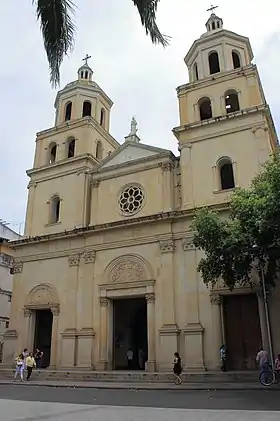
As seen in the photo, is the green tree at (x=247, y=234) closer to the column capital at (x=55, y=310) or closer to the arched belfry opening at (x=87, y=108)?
the column capital at (x=55, y=310)

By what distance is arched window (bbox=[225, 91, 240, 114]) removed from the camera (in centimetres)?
2448

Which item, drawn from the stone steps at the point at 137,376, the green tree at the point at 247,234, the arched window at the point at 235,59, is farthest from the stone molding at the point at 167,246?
the arched window at the point at 235,59

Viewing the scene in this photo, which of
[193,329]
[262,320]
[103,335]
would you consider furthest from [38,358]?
[262,320]

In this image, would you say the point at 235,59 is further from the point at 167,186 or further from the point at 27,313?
the point at 27,313

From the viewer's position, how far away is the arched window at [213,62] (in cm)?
2627

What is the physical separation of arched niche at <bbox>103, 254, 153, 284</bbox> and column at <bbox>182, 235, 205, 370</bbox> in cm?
222

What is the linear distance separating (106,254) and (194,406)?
13449mm

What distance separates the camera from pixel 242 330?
1919 cm

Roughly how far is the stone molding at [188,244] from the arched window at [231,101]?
8.79 metres

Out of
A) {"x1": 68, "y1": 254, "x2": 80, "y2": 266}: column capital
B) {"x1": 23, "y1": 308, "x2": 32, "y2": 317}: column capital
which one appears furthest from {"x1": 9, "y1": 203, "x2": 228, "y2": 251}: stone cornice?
{"x1": 23, "y1": 308, "x2": 32, "y2": 317}: column capital

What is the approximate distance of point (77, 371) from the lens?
2061 cm

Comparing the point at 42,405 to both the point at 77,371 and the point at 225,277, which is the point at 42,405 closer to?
the point at 225,277

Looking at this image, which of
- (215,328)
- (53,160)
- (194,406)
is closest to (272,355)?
(215,328)

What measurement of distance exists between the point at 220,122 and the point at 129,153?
6.03m
